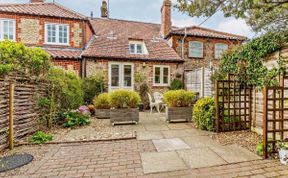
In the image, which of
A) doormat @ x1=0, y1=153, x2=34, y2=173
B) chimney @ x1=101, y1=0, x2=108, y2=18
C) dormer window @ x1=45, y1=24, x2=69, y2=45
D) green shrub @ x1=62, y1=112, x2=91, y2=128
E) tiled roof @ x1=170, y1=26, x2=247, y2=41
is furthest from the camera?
chimney @ x1=101, y1=0, x2=108, y2=18

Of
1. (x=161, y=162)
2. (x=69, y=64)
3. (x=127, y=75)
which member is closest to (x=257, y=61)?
(x=161, y=162)

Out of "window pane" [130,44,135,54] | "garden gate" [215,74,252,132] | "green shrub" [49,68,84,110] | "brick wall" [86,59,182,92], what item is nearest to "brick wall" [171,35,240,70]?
"brick wall" [86,59,182,92]

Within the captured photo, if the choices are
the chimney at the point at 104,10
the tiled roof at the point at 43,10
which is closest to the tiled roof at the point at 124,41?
the chimney at the point at 104,10

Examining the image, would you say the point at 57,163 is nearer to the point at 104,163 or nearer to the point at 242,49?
the point at 104,163

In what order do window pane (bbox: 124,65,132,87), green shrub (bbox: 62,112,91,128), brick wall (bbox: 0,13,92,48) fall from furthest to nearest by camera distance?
window pane (bbox: 124,65,132,87)
brick wall (bbox: 0,13,92,48)
green shrub (bbox: 62,112,91,128)

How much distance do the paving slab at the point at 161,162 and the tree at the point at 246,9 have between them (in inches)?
170

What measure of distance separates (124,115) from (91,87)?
15.2ft

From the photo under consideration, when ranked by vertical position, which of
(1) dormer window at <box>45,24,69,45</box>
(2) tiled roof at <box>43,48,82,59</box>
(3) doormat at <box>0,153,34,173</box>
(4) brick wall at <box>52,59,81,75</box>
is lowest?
(3) doormat at <box>0,153,34,173</box>

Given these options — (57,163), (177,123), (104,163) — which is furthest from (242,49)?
(57,163)

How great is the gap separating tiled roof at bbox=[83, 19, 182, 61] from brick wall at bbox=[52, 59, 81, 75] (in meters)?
0.87

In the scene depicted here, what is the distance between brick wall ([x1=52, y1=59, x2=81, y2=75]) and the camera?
10.6m

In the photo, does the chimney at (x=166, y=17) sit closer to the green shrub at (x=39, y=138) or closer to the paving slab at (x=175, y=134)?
the paving slab at (x=175, y=134)

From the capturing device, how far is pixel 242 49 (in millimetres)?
5543

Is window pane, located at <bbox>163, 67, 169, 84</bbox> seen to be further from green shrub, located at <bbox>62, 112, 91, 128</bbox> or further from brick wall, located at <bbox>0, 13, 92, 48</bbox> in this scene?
green shrub, located at <bbox>62, 112, 91, 128</bbox>
